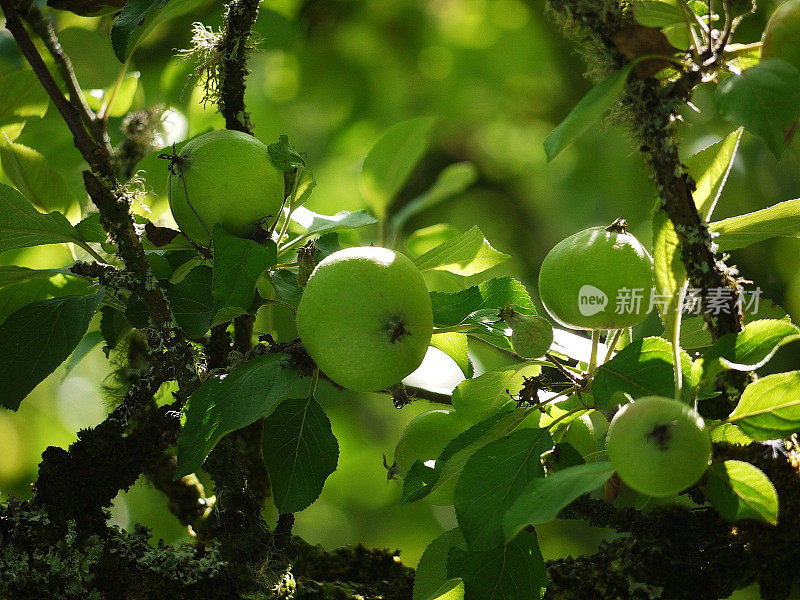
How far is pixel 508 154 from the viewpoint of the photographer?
85.1 inches

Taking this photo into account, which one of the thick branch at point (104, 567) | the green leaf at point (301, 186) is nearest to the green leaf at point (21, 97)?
the green leaf at point (301, 186)

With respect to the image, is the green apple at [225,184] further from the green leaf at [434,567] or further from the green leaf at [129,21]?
the green leaf at [434,567]

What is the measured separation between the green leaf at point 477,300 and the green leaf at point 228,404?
15 centimetres

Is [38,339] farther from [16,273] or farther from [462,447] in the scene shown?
[462,447]

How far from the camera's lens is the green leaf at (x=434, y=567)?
70 cm

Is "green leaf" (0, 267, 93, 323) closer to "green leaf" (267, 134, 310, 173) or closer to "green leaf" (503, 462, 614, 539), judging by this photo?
"green leaf" (267, 134, 310, 173)

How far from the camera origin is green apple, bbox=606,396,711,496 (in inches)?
18.8

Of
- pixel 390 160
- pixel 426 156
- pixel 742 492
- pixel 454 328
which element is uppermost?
pixel 426 156

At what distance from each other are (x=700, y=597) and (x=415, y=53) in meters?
1.63

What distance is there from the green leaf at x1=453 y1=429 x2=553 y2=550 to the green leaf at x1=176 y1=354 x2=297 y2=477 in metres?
0.17

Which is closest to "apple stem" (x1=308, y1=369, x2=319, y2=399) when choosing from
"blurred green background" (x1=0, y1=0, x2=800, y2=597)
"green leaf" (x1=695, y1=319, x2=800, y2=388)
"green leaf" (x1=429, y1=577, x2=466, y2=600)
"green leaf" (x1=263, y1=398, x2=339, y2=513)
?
"green leaf" (x1=263, y1=398, x2=339, y2=513)

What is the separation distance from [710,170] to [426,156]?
154 cm

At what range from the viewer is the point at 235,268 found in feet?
2.16

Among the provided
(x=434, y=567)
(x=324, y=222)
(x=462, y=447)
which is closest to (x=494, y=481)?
(x=462, y=447)
